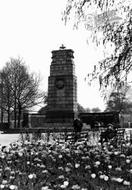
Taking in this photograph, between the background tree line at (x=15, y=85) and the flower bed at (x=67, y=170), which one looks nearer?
the flower bed at (x=67, y=170)

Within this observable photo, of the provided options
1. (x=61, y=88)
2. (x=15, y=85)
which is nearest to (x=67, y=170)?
(x=61, y=88)

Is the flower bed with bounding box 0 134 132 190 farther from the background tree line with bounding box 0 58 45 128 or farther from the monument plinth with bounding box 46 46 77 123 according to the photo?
the background tree line with bounding box 0 58 45 128

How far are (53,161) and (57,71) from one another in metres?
29.0

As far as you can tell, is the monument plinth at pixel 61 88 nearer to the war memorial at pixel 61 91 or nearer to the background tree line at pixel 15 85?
the war memorial at pixel 61 91

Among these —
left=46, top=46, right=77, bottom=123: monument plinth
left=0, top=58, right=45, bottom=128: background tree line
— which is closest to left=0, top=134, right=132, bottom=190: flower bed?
left=46, top=46, right=77, bottom=123: monument plinth

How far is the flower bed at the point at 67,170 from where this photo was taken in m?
5.02

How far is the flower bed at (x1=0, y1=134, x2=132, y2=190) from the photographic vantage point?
5.02 m

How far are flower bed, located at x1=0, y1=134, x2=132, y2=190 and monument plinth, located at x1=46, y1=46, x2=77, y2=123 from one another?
2623cm

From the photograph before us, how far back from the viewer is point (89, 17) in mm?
9102

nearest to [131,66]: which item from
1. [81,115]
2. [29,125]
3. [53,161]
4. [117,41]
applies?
[117,41]

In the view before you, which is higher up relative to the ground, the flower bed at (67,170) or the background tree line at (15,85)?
the background tree line at (15,85)

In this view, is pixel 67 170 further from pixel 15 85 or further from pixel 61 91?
pixel 15 85

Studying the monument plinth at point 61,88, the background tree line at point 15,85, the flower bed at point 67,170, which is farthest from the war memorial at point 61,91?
the flower bed at point 67,170

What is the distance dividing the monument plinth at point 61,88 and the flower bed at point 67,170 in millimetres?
26232
